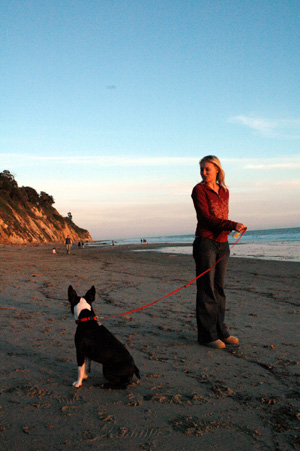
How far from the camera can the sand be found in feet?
7.28

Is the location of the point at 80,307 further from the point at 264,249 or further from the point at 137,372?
the point at 264,249

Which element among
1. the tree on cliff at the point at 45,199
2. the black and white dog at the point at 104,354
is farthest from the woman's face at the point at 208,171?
the tree on cliff at the point at 45,199

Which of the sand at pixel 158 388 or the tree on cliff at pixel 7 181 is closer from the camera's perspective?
the sand at pixel 158 388

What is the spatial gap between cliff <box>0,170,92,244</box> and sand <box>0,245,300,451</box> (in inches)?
1333

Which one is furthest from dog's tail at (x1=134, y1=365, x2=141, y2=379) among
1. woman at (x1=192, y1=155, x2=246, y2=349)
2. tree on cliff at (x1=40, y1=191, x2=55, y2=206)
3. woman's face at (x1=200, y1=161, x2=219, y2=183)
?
tree on cliff at (x1=40, y1=191, x2=55, y2=206)

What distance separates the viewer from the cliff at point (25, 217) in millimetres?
39562

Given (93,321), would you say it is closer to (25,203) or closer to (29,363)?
(29,363)

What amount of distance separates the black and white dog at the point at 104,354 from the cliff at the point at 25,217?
35284mm

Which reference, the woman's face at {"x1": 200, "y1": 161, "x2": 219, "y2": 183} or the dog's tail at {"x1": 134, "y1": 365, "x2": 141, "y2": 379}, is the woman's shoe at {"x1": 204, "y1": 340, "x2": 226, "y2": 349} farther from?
the woman's face at {"x1": 200, "y1": 161, "x2": 219, "y2": 183}

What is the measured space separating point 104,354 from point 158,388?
543 mm

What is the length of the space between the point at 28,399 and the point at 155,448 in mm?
1161

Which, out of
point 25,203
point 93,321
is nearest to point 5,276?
point 93,321

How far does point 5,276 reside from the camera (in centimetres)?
983

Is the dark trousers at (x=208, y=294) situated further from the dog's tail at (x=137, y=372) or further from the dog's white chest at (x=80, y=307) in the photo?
the dog's white chest at (x=80, y=307)
